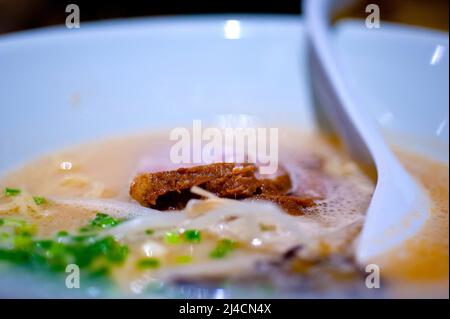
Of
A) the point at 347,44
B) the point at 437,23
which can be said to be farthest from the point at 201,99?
the point at 437,23

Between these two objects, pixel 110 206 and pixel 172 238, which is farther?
pixel 110 206

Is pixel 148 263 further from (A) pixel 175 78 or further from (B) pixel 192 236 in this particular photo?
(A) pixel 175 78

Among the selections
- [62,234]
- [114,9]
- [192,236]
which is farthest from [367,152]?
[114,9]

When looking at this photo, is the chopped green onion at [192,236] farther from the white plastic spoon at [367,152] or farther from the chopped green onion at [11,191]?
the chopped green onion at [11,191]

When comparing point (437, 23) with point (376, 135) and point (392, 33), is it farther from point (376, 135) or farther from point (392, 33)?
point (376, 135)

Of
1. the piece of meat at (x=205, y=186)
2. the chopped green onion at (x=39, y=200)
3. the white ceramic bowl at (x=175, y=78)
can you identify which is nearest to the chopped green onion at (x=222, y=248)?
the piece of meat at (x=205, y=186)

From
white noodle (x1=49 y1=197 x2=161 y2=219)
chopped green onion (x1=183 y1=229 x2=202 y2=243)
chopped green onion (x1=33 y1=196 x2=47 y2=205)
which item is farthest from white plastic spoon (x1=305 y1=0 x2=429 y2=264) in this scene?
chopped green onion (x1=33 y1=196 x2=47 y2=205)
